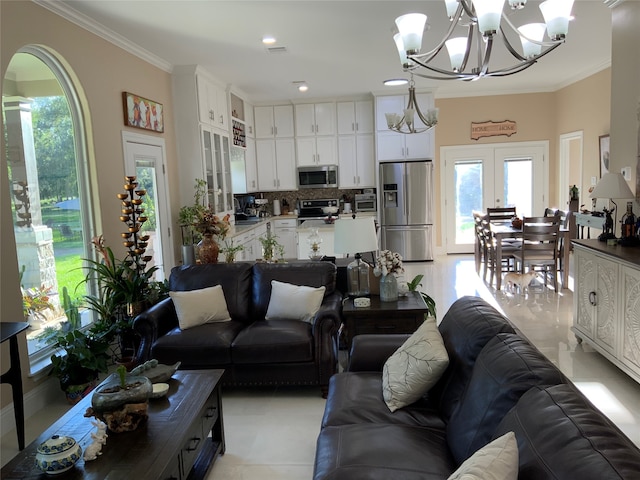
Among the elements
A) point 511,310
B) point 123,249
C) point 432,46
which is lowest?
point 511,310

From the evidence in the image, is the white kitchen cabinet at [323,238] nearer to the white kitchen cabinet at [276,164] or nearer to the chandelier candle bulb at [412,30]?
the white kitchen cabinet at [276,164]

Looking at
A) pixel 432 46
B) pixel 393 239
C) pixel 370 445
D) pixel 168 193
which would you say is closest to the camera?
pixel 370 445

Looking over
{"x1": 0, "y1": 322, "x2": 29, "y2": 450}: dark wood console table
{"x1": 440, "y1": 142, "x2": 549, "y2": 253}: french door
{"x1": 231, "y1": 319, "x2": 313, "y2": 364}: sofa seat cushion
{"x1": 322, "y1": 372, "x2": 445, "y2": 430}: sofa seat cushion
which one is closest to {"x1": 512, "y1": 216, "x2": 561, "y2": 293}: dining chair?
{"x1": 440, "y1": 142, "x2": 549, "y2": 253}: french door

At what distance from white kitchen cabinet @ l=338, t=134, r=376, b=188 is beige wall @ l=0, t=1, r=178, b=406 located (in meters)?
3.88

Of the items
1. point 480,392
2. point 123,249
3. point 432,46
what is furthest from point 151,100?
point 480,392

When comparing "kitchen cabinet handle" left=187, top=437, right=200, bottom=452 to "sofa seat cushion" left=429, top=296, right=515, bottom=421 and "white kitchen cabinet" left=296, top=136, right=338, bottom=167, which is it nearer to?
"sofa seat cushion" left=429, top=296, right=515, bottom=421

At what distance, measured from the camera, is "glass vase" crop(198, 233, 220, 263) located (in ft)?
14.3

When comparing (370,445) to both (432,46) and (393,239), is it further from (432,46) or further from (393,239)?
(393,239)

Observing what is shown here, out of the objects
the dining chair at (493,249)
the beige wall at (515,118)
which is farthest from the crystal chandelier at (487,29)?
the beige wall at (515,118)

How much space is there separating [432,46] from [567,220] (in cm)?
301

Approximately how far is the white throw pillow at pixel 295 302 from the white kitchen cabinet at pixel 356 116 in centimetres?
530

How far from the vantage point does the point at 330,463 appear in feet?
6.09

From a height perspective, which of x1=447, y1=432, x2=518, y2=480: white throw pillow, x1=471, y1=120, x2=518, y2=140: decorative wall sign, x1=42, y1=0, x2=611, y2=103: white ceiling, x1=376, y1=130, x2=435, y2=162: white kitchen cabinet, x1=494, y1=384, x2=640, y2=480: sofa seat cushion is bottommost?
x1=447, y1=432, x2=518, y2=480: white throw pillow

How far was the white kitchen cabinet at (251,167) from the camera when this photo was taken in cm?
835
